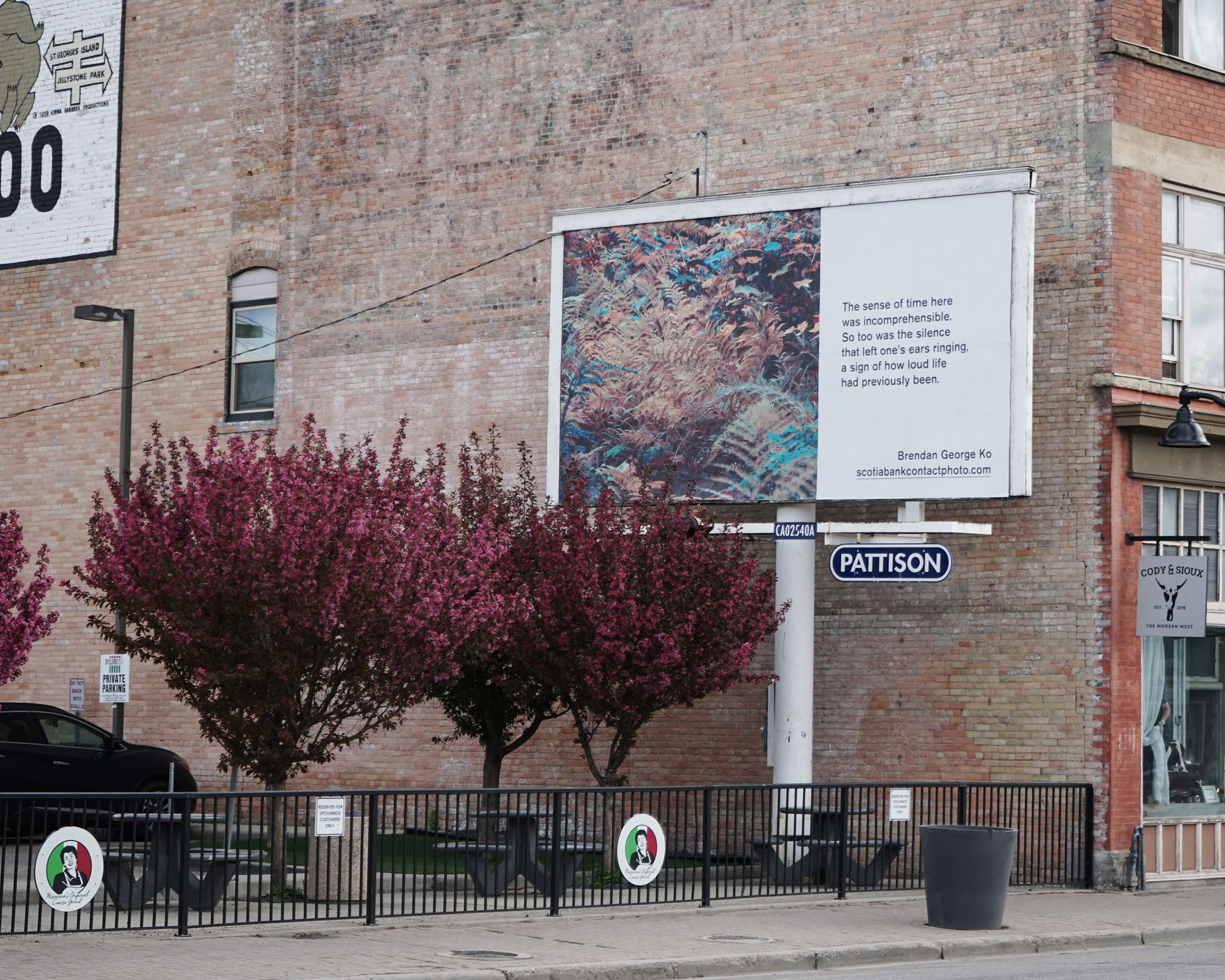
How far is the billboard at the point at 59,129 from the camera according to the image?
2819cm

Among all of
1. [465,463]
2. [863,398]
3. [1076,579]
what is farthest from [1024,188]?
[465,463]

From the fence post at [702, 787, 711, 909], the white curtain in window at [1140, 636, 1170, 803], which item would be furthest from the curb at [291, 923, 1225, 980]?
the white curtain in window at [1140, 636, 1170, 803]

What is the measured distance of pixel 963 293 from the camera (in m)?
19.5

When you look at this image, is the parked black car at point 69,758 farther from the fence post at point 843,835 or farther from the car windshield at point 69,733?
the fence post at point 843,835

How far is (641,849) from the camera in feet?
52.7

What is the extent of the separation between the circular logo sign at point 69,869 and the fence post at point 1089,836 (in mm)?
10515

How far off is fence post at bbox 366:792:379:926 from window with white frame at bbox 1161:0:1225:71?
12.6 metres

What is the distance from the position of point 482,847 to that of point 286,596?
9.43ft

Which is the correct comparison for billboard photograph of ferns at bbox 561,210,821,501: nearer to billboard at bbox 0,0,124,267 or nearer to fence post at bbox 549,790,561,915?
fence post at bbox 549,790,561,915

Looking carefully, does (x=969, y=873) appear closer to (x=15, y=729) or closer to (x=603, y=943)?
(x=603, y=943)

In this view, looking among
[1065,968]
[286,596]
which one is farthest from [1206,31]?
[286,596]

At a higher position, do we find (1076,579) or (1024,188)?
(1024,188)

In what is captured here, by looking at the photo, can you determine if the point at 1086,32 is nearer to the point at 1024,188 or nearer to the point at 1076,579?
the point at 1024,188

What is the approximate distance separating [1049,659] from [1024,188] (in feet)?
16.5
